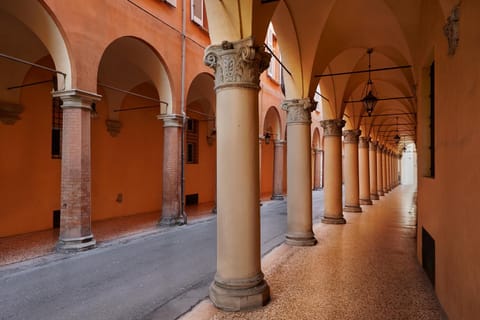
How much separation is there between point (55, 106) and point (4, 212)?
→ 3.57m

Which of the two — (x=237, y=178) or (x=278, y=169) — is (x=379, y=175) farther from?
(x=237, y=178)

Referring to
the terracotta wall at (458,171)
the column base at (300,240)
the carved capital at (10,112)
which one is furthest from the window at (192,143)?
the terracotta wall at (458,171)

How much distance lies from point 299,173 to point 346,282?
2.79m

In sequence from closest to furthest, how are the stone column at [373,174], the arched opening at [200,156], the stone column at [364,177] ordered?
1. the stone column at [364,177]
2. the arched opening at [200,156]
3. the stone column at [373,174]

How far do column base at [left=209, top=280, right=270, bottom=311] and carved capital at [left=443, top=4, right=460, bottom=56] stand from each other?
3.58 m

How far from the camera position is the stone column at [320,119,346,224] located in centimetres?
1073

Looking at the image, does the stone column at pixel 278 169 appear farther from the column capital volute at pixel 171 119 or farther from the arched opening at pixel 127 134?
the column capital volute at pixel 171 119

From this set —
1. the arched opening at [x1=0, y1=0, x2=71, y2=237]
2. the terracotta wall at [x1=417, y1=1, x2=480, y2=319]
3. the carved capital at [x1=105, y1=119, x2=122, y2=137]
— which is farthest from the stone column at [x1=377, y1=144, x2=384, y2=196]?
the arched opening at [x1=0, y1=0, x2=71, y2=237]

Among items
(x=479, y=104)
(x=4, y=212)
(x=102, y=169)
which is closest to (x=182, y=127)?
(x=102, y=169)

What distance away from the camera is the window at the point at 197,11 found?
1205 cm

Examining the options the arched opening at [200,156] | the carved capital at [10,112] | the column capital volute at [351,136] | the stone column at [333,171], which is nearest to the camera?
the carved capital at [10,112]

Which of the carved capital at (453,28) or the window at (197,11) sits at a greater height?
the window at (197,11)

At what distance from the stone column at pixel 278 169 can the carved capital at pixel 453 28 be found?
15709mm

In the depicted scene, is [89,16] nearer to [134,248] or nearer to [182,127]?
[182,127]
